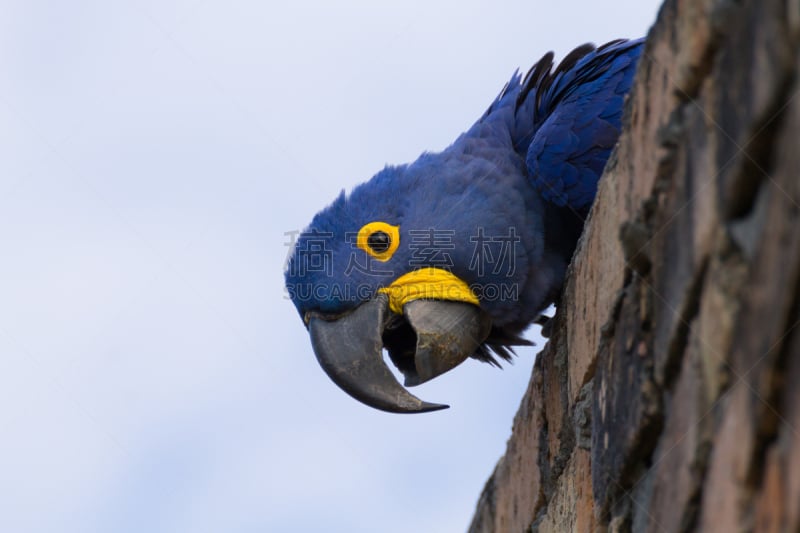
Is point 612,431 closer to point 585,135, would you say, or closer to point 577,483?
point 577,483

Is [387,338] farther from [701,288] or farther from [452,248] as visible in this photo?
[701,288]

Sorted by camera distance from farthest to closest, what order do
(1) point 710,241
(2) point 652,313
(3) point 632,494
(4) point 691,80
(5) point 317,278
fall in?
(5) point 317,278
(3) point 632,494
(2) point 652,313
(4) point 691,80
(1) point 710,241

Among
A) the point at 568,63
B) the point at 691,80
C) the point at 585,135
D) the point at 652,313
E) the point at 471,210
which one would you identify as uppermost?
the point at 568,63

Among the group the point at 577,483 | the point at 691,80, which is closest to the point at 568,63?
the point at 577,483

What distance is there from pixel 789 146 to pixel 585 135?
2.50 meters

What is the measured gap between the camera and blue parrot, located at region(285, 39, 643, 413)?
10.1ft

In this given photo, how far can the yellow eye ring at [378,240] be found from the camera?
324 centimetres

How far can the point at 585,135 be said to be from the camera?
11.0 ft

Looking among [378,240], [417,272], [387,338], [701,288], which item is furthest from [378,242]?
[701,288]

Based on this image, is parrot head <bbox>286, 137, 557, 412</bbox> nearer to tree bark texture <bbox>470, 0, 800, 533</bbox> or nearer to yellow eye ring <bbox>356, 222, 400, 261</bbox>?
yellow eye ring <bbox>356, 222, 400, 261</bbox>

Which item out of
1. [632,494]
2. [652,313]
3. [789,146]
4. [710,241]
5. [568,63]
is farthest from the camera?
[568,63]

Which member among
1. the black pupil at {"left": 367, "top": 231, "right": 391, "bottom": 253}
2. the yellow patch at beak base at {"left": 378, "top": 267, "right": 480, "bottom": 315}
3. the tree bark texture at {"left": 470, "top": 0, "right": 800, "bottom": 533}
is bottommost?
the tree bark texture at {"left": 470, "top": 0, "right": 800, "bottom": 533}

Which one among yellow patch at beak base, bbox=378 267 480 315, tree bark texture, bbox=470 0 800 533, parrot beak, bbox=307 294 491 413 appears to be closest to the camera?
tree bark texture, bbox=470 0 800 533

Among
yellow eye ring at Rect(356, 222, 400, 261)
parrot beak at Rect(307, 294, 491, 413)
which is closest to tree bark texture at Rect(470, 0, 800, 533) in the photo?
parrot beak at Rect(307, 294, 491, 413)
